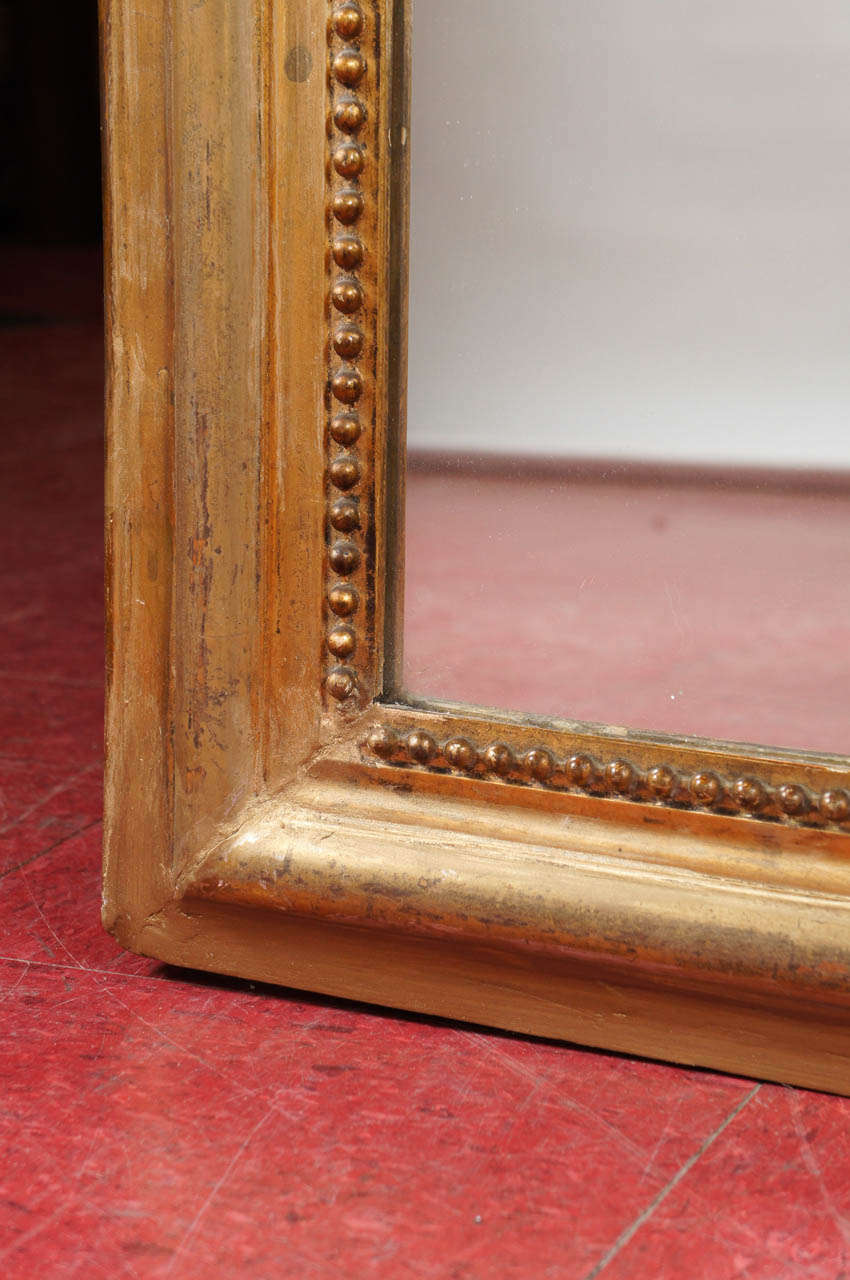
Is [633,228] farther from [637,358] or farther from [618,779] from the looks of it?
[618,779]

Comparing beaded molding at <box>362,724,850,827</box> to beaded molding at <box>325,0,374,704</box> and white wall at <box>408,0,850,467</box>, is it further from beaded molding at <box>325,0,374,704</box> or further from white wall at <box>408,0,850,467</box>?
white wall at <box>408,0,850,467</box>

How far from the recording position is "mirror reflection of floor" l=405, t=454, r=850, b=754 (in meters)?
0.79

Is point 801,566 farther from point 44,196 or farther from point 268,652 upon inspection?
point 44,196

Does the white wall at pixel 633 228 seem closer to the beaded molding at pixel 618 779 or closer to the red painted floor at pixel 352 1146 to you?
the beaded molding at pixel 618 779

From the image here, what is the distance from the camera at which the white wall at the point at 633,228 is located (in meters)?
0.76

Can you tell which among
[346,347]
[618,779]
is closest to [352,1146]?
[618,779]

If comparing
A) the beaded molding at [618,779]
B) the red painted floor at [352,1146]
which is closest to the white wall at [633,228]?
the beaded molding at [618,779]

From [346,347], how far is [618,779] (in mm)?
270

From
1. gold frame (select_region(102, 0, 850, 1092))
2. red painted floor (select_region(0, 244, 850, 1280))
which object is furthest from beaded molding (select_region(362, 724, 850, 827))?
red painted floor (select_region(0, 244, 850, 1280))

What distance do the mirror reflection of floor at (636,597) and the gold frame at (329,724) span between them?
0.02 metres

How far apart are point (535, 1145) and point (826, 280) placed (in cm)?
44

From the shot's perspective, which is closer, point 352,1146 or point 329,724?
point 352,1146

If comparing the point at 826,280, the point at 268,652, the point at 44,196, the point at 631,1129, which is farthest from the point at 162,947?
the point at 44,196

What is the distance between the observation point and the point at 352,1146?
2.44 ft
